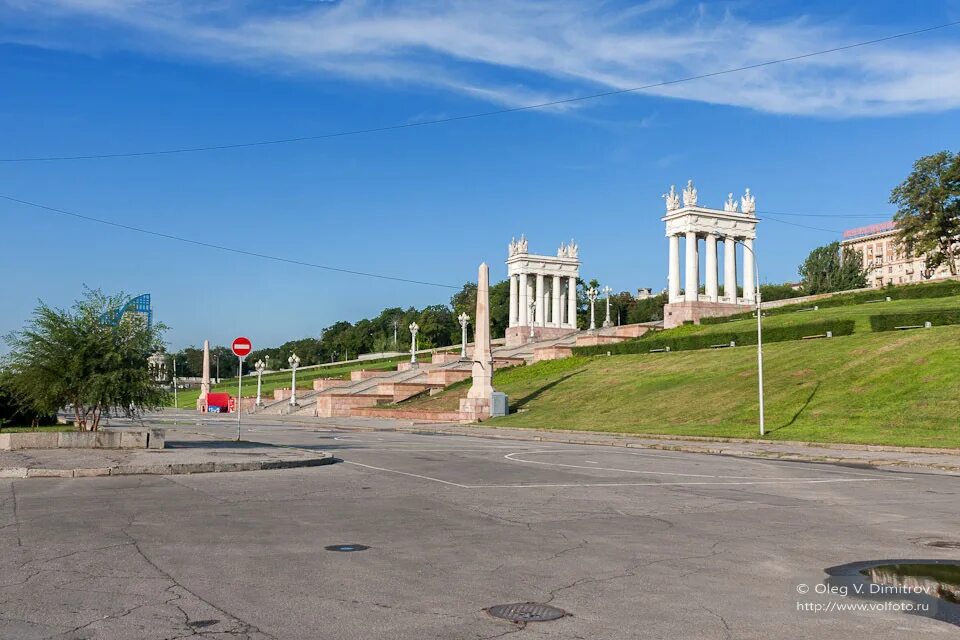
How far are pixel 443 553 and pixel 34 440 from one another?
588 inches

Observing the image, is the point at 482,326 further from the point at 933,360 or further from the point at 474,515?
the point at 474,515

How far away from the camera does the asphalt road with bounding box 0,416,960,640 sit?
642 centimetres

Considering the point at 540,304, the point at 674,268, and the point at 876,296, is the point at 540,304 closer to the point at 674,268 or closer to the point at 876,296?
the point at 674,268

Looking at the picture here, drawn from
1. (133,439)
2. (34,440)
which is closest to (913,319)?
(133,439)

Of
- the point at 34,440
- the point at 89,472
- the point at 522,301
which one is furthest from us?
the point at 522,301

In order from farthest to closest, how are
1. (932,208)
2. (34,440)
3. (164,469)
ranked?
(932,208)
(34,440)
(164,469)

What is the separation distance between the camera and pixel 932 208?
260 feet

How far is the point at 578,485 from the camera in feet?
54.3

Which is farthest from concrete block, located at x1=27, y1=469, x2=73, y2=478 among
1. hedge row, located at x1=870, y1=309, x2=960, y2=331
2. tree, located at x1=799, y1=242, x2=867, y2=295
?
tree, located at x1=799, y1=242, x2=867, y2=295

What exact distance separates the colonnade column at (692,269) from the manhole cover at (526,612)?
253 ft

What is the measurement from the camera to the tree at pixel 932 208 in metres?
78.1

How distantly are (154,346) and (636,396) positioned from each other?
2970 centimetres

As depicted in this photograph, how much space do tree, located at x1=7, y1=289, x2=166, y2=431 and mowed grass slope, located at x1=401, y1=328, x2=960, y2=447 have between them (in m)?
21.4

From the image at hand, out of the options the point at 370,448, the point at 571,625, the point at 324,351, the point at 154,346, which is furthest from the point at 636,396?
the point at 324,351
